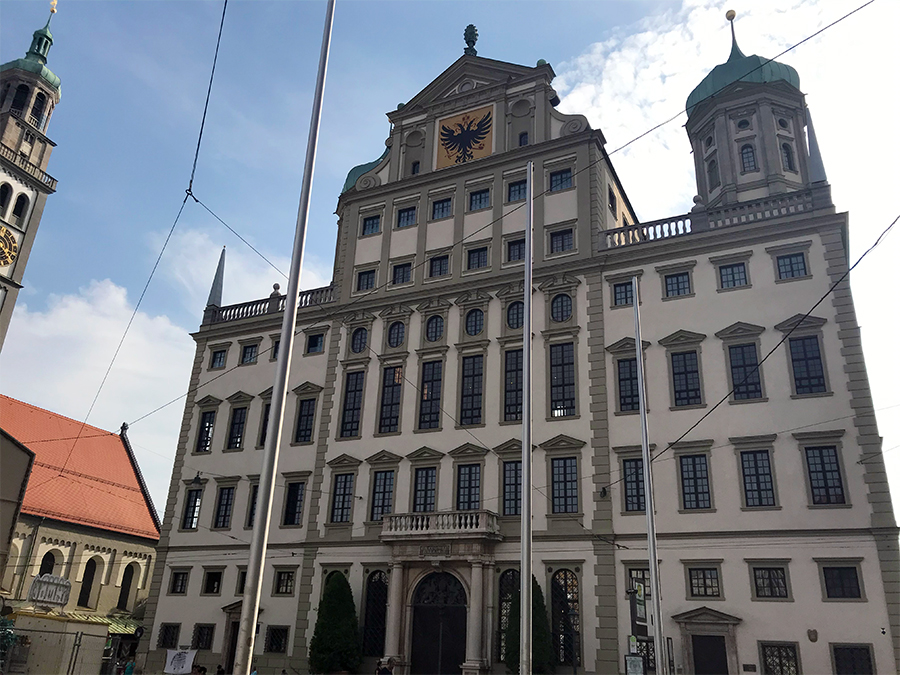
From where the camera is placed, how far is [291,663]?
114 ft

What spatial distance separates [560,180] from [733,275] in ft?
36.3

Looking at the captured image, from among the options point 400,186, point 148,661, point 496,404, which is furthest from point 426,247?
point 148,661

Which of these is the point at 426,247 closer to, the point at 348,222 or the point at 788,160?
the point at 348,222

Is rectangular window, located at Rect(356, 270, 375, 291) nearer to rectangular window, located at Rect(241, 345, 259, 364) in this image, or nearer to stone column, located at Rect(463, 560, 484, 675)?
rectangular window, located at Rect(241, 345, 259, 364)

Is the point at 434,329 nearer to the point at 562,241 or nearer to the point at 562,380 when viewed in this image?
the point at 562,380

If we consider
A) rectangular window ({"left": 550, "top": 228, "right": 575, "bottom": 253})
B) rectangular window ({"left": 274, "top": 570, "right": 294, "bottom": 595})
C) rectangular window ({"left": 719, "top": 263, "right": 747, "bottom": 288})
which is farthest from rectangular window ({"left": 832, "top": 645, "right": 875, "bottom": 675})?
rectangular window ({"left": 274, "top": 570, "right": 294, "bottom": 595})

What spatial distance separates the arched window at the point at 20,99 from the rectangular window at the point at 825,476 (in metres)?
66.9

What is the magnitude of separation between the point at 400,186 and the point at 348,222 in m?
3.99

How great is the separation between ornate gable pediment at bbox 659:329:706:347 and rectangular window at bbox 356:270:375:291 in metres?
17.5

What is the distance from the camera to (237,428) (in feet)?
141

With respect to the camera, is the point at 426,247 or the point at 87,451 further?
the point at 87,451

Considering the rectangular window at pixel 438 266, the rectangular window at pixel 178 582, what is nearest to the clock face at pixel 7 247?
the rectangular window at pixel 178 582

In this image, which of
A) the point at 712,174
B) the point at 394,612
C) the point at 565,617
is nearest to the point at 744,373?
the point at 565,617

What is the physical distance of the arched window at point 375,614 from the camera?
33.8 metres
